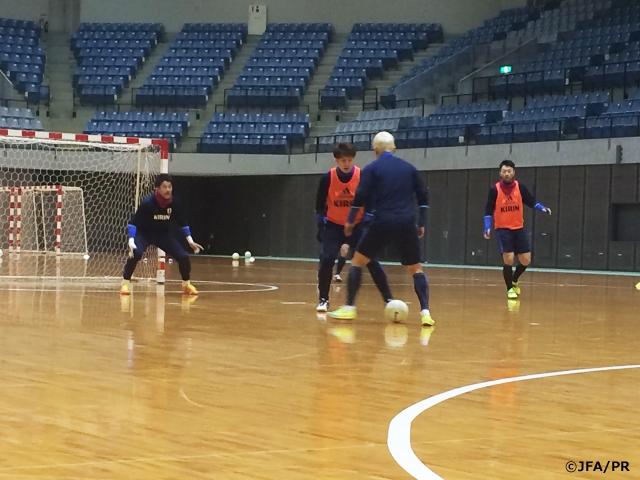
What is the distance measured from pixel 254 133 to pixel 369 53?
5.70 meters

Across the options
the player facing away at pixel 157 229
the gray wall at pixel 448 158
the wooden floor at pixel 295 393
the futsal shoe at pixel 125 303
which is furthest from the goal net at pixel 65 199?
the wooden floor at pixel 295 393

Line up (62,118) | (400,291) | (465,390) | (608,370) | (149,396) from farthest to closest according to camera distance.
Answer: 1. (62,118)
2. (400,291)
3. (608,370)
4. (465,390)
5. (149,396)

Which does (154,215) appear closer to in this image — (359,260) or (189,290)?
(189,290)

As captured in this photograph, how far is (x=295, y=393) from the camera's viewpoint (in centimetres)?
612

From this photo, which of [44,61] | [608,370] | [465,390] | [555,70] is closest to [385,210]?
[608,370]

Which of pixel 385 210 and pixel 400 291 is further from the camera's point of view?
pixel 400 291

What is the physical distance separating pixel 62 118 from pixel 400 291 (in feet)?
79.8

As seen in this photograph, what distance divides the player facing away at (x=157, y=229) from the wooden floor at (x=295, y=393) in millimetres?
2187

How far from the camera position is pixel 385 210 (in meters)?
10.5

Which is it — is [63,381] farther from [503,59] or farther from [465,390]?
[503,59]

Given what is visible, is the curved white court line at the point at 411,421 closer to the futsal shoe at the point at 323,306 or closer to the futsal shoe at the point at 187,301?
the futsal shoe at the point at 323,306

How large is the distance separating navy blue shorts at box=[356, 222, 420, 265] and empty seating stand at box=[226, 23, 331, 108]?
27254 millimetres

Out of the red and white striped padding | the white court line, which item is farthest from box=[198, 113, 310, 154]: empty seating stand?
the white court line

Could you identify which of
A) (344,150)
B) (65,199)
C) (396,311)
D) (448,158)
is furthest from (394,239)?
(65,199)
